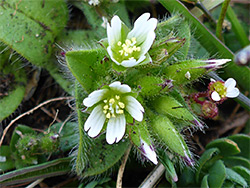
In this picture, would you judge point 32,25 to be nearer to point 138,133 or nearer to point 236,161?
point 138,133

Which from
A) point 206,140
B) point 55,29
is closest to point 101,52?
point 55,29

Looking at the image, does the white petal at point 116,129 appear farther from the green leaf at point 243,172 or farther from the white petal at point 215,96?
the green leaf at point 243,172

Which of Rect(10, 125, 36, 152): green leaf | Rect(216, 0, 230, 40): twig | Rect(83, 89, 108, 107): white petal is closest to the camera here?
Rect(83, 89, 108, 107): white petal

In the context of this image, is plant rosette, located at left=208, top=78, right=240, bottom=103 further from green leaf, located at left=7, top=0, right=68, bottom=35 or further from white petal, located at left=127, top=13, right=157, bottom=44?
green leaf, located at left=7, top=0, right=68, bottom=35

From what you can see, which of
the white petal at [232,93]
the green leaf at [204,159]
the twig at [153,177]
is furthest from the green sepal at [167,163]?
the white petal at [232,93]

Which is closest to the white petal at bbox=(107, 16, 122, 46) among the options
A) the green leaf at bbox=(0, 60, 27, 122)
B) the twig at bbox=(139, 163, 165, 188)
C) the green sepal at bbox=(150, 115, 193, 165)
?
the green sepal at bbox=(150, 115, 193, 165)
